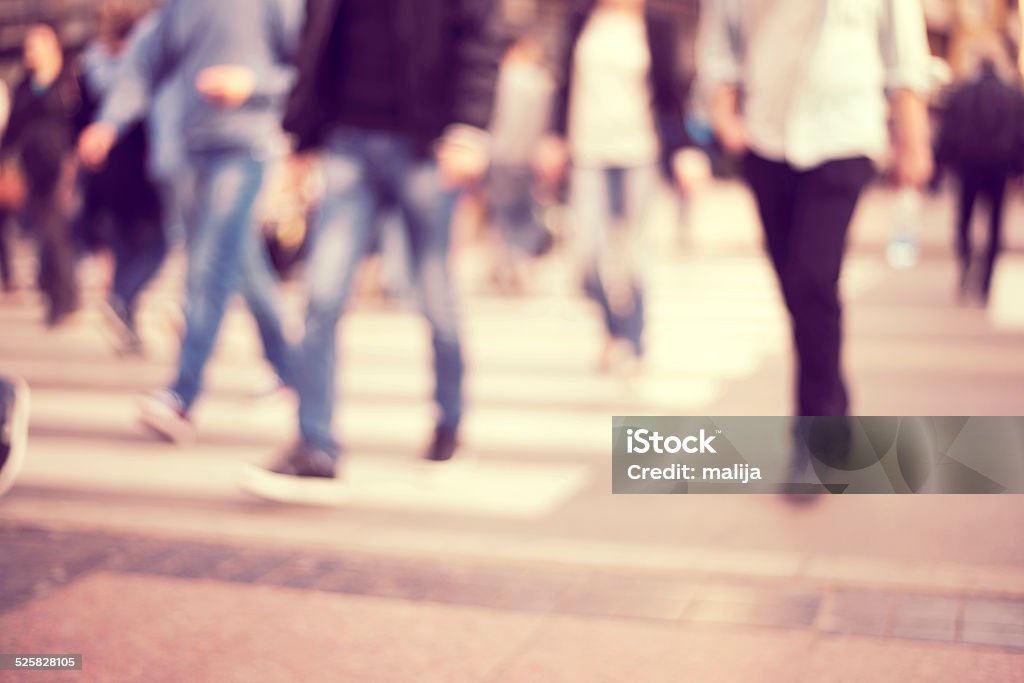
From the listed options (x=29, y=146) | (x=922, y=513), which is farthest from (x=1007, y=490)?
(x=29, y=146)

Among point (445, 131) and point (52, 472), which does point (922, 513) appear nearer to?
point (445, 131)

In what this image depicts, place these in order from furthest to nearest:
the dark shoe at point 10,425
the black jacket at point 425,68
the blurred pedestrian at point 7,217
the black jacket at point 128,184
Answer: the blurred pedestrian at point 7,217 → the black jacket at point 128,184 → the black jacket at point 425,68 → the dark shoe at point 10,425

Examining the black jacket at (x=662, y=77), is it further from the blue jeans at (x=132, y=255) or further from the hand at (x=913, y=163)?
the hand at (x=913, y=163)

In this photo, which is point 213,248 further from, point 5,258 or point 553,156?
point 5,258

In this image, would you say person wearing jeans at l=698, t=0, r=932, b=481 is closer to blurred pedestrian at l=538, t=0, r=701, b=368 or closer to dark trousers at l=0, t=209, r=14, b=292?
blurred pedestrian at l=538, t=0, r=701, b=368

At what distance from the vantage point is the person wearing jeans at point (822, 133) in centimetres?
434

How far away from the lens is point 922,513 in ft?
13.9

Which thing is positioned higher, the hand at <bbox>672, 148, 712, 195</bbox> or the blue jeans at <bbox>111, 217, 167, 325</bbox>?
the hand at <bbox>672, 148, 712, 195</bbox>

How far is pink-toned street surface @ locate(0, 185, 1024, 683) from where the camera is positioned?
10.1 ft

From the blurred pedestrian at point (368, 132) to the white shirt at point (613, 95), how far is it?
8.24 ft

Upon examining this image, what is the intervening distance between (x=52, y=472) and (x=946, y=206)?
26851 millimetres

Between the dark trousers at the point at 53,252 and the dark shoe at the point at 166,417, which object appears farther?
the dark trousers at the point at 53,252

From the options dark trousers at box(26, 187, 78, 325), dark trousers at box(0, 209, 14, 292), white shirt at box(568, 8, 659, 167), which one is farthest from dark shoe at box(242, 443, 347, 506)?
dark trousers at box(0, 209, 14, 292)

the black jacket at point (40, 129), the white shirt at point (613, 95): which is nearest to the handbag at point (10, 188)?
the black jacket at point (40, 129)
